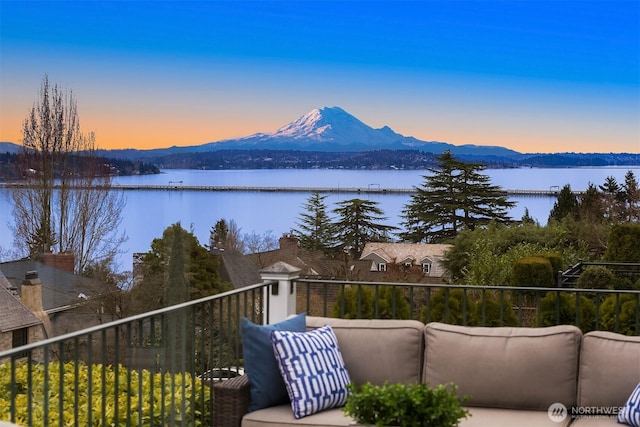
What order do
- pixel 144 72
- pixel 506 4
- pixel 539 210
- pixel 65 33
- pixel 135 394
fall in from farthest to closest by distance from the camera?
pixel 506 4 < pixel 539 210 < pixel 144 72 < pixel 65 33 < pixel 135 394

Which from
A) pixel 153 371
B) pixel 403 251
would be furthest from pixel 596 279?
pixel 153 371

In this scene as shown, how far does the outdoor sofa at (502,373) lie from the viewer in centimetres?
309

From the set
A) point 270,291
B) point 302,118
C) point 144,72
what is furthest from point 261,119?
point 270,291

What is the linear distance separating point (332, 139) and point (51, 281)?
6.33 m

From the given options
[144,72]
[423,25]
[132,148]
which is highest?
[423,25]

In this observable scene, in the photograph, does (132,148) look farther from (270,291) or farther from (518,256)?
(270,291)

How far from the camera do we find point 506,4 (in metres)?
15.2

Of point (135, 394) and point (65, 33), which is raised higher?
point (65, 33)

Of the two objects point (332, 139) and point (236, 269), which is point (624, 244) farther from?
point (236, 269)

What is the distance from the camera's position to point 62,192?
10.3m

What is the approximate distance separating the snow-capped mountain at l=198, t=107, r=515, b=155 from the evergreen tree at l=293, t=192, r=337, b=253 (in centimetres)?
107

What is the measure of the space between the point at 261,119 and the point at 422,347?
12.3 meters

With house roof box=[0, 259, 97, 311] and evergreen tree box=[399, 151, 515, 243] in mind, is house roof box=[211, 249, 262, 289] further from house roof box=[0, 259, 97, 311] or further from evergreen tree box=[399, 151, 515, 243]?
evergreen tree box=[399, 151, 515, 243]

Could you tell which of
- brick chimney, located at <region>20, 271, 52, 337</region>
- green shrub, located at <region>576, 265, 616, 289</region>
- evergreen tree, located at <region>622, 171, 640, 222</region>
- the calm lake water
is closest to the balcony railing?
brick chimney, located at <region>20, 271, 52, 337</region>
